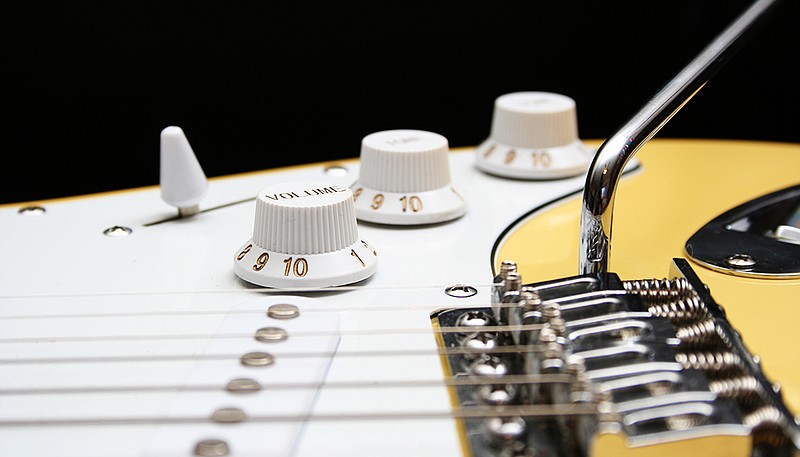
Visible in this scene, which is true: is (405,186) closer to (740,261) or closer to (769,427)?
(740,261)

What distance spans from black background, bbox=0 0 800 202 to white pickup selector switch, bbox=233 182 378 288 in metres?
1.32

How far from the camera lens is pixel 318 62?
229 centimetres

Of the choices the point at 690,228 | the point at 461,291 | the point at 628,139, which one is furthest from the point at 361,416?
the point at 690,228

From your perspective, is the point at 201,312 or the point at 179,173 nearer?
the point at 201,312

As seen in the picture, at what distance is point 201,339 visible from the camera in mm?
856

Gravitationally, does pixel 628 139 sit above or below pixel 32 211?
above

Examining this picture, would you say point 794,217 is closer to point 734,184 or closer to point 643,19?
point 734,184

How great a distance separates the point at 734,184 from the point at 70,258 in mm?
919

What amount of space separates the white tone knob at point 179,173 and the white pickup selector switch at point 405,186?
0.20m

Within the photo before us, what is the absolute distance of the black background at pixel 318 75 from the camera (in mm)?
2168

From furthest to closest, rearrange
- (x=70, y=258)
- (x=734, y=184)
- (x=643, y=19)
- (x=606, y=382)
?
(x=643, y=19)
(x=734, y=184)
(x=70, y=258)
(x=606, y=382)

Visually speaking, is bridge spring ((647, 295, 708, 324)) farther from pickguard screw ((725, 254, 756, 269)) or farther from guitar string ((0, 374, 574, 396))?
pickguard screw ((725, 254, 756, 269))

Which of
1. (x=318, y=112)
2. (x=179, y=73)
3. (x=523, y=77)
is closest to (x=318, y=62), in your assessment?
(x=318, y=112)

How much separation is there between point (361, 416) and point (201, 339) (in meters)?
0.21
